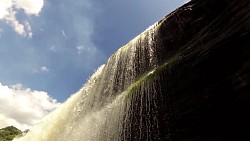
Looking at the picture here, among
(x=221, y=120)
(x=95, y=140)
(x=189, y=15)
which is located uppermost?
(x=189, y=15)

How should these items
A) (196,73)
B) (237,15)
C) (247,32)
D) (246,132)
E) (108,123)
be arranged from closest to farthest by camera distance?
(246,132) → (247,32) → (237,15) → (196,73) → (108,123)

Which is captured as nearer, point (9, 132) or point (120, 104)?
point (120, 104)

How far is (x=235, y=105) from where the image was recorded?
9.69 m

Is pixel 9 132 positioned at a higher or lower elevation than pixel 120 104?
higher

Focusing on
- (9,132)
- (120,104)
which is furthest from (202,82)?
(9,132)

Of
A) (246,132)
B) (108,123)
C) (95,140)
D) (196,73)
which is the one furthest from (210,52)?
(95,140)

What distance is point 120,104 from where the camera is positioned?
15.0m

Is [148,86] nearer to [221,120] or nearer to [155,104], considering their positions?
[155,104]

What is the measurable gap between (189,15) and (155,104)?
4.50 metres

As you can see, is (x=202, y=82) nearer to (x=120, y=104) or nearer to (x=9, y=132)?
(x=120, y=104)

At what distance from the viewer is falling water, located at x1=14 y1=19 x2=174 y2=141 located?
13789 mm

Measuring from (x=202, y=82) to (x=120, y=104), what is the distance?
16.7ft

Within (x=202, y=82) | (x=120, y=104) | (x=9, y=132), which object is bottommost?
(x=202, y=82)

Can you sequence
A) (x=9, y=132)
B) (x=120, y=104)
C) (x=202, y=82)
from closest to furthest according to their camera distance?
(x=202, y=82) < (x=120, y=104) < (x=9, y=132)
